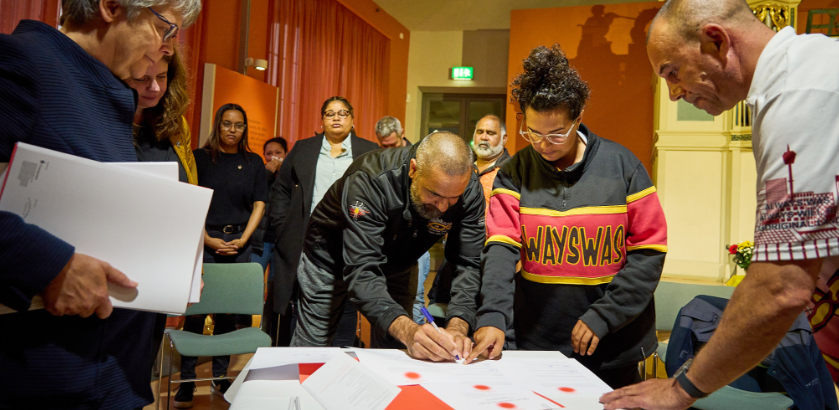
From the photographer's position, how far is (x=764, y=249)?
2.63ft

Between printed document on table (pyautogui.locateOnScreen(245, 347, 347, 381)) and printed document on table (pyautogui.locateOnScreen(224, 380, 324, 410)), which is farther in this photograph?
printed document on table (pyautogui.locateOnScreen(245, 347, 347, 381))

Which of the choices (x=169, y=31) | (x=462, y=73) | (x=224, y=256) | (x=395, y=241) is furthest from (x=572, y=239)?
(x=462, y=73)

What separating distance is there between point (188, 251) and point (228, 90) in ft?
15.5

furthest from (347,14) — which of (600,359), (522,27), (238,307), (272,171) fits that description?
(600,359)

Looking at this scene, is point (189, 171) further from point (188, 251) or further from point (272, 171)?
point (272, 171)

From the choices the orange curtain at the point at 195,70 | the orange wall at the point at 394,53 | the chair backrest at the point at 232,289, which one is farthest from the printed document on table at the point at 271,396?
the orange wall at the point at 394,53

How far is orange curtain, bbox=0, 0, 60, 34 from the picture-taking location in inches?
139

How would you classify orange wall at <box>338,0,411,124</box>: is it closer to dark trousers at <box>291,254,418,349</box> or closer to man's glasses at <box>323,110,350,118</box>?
man's glasses at <box>323,110,350,118</box>

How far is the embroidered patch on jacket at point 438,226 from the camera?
1738mm

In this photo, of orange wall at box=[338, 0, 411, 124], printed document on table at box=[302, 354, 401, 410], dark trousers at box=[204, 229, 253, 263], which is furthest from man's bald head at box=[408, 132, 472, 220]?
orange wall at box=[338, 0, 411, 124]

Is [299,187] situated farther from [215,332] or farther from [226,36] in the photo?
[226,36]

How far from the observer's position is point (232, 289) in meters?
2.85

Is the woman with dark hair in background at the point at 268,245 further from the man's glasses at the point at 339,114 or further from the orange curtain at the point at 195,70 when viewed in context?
the orange curtain at the point at 195,70

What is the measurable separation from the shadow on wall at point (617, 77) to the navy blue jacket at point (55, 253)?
7.14 m
